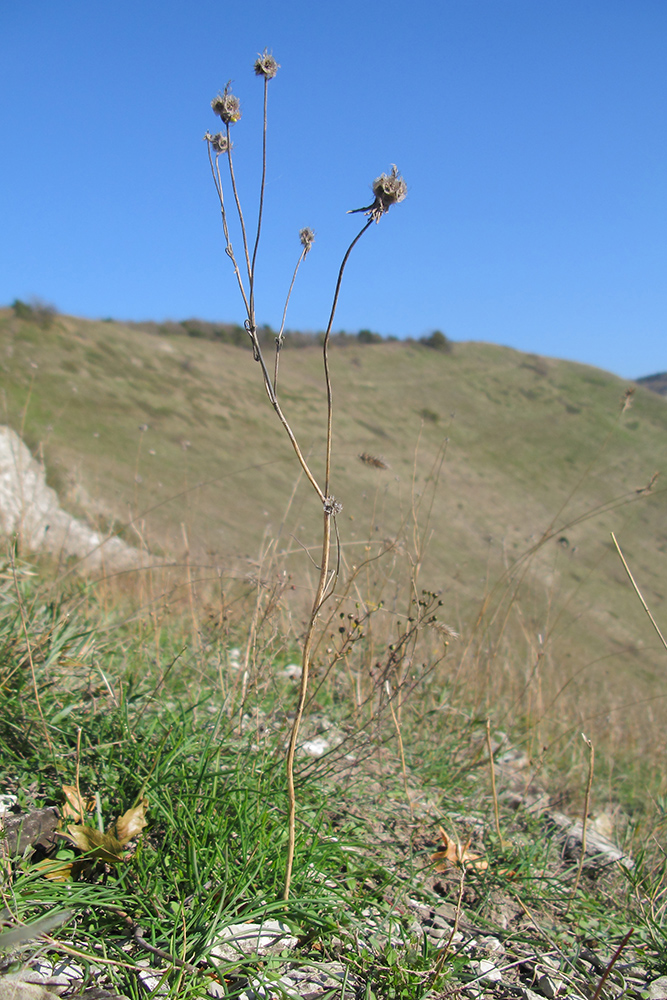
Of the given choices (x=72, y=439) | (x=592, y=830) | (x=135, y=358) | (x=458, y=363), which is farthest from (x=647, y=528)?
(x=592, y=830)

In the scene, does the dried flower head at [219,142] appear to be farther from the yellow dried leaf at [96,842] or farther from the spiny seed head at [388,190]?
the yellow dried leaf at [96,842]

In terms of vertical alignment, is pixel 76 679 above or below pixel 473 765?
above

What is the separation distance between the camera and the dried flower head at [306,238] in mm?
1305

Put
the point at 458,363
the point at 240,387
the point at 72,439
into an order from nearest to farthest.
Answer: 1. the point at 72,439
2. the point at 240,387
3. the point at 458,363

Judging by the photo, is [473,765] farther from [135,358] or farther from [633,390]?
[135,358]

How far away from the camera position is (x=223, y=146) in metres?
1.32

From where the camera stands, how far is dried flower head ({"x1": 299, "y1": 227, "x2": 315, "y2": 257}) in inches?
51.4

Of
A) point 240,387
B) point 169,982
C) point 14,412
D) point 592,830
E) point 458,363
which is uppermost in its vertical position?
point 458,363

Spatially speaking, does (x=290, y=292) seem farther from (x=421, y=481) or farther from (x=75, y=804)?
(x=421, y=481)

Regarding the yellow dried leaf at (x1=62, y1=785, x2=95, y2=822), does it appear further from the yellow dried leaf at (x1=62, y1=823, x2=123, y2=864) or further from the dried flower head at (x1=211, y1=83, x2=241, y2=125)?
the dried flower head at (x1=211, y1=83, x2=241, y2=125)

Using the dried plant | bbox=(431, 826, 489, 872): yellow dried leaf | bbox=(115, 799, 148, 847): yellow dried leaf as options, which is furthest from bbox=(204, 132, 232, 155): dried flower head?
bbox=(431, 826, 489, 872): yellow dried leaf

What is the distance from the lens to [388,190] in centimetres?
105

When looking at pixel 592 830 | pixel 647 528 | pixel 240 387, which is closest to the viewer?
pixel 592 830

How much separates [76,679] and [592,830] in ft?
6.44
